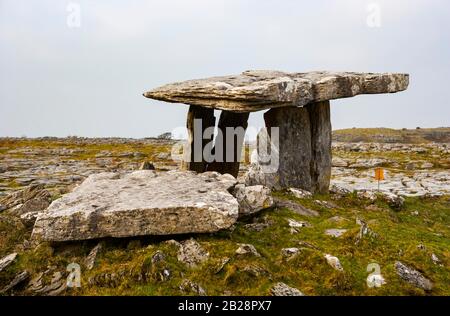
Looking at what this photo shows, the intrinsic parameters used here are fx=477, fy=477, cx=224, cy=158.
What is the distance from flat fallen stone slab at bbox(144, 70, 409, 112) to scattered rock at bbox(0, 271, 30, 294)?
9.97m

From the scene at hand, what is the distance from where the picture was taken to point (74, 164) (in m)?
55.1

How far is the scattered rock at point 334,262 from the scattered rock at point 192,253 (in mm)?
3212

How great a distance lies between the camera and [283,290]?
Answer: 1128 cm

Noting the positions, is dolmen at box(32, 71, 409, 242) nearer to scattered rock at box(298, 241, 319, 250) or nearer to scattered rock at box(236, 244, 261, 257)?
scattered rock at box(236, 244, 261, 257)

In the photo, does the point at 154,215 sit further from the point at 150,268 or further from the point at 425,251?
the point at 425,251

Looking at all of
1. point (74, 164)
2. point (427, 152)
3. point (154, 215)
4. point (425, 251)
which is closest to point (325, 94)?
point (425, 251)

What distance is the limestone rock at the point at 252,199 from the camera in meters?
16.4

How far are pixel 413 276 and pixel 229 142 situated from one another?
1462 centimetres

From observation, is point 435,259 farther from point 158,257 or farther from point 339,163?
point 339,163

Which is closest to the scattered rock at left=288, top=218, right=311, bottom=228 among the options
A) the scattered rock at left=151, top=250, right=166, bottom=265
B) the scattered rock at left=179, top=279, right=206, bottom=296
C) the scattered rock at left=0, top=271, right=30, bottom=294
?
the scattered rock at left=151, top=250, right=166, bottom=265

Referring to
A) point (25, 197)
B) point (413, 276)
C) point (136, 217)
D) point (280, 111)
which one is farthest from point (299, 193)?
point (25, 197)

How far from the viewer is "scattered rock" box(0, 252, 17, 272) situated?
13128 millimetres

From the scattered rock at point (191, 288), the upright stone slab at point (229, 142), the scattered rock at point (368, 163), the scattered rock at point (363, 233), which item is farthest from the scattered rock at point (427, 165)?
the scattered rock at point (191, 288)

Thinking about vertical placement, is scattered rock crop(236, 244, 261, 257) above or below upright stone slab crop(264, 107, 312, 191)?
below
